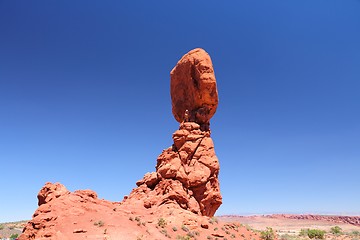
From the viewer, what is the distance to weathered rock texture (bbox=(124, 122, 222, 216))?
26547 mm

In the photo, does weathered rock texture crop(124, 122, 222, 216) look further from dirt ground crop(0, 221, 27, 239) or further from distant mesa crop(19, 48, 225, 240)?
dirt ground crop(0, 221, 27, 239)

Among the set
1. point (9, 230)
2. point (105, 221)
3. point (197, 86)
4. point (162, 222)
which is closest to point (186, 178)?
point (162, 222)

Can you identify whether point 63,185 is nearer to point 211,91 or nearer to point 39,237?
point 39,237

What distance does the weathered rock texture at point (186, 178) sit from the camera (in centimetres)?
2655

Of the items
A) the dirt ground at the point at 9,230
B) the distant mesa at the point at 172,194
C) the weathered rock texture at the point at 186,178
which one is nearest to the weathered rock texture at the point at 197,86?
the distant mesa at the point at 172,194

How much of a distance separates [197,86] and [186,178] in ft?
32.6

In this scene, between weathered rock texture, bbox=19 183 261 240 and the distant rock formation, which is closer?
weathered rock texture, bbox=19 183 261 240

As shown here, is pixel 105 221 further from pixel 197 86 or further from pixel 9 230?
pixel 9 230

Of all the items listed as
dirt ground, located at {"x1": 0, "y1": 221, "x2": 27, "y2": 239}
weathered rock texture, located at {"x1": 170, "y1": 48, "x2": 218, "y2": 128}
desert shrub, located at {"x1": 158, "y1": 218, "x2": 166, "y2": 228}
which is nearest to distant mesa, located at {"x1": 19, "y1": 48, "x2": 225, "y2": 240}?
weathered rock texture, located at {"x1": 170, "y1": 48, "x2": 218, "y2": 128}

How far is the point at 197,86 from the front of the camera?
105ft

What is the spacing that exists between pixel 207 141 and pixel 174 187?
21.1 ft

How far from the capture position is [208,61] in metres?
32.1

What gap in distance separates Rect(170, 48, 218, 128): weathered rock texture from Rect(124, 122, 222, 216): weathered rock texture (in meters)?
2.08

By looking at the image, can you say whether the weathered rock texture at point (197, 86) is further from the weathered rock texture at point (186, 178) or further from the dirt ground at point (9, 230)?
the dirt ground at point (9, 230)
